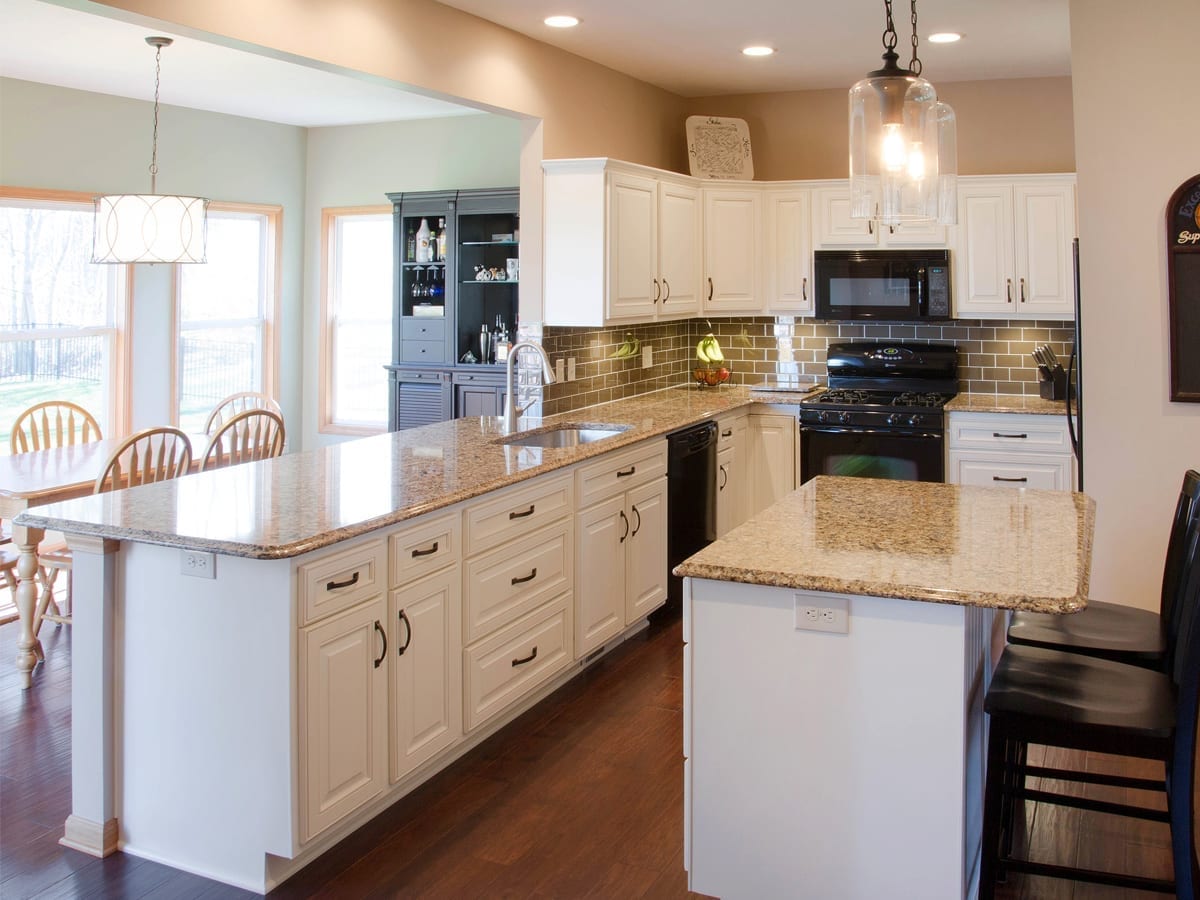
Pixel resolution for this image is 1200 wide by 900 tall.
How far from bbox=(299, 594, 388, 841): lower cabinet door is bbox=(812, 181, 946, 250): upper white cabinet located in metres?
3.76

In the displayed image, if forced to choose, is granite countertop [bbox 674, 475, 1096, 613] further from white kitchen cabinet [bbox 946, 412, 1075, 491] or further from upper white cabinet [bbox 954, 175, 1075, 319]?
upper white cabinet [bbox 954, 175, 1075, 319]

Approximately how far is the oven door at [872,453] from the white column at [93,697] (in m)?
3.75

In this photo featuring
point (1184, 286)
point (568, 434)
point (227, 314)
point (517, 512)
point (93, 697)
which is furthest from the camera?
point (227, 314)

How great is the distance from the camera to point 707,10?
4355mm

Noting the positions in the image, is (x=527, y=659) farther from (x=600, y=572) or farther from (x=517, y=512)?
(x=600, y=572)

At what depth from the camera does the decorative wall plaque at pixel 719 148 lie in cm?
594

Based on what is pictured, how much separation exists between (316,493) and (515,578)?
75 centimetres

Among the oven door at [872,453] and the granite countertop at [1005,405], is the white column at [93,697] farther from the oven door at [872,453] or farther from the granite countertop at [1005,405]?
the granite countertop at [1005,405]

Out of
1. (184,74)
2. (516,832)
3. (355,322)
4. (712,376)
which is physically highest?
(184,74)


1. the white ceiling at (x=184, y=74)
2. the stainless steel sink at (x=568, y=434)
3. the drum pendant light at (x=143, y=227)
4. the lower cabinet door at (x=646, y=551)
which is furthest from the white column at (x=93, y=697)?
the drum pendant light at (x=143, y=227)

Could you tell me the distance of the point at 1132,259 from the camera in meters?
3.88

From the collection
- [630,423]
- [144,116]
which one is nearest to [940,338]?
[630,423]

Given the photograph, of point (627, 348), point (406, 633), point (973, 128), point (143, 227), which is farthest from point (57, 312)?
point (973, 128)

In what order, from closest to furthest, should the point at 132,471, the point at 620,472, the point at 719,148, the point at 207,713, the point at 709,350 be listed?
the point at 207,713
the point at 132,471
the point at 620,472
the point at 719,148
the point at 709,350
